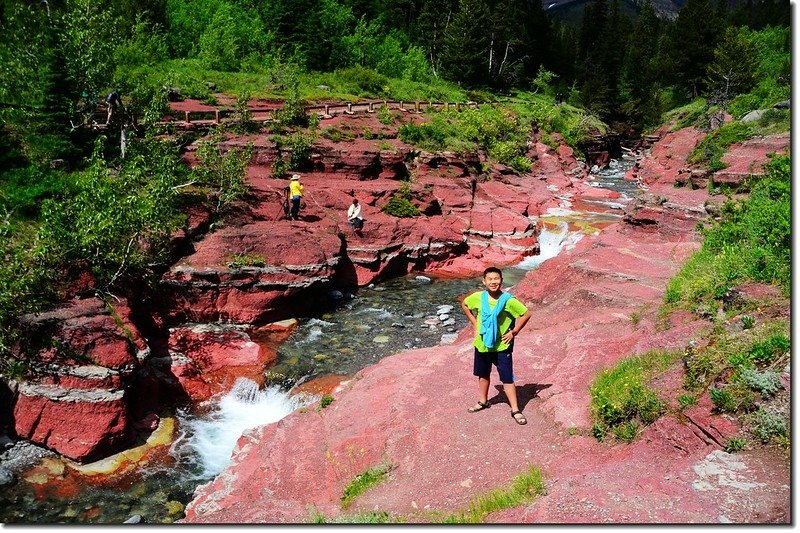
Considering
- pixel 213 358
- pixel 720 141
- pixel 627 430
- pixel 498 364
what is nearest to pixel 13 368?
pixel 213 358

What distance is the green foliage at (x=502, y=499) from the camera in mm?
5699

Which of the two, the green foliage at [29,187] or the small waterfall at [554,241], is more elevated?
the green foliage at [29,187]

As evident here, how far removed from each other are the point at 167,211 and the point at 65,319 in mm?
4298

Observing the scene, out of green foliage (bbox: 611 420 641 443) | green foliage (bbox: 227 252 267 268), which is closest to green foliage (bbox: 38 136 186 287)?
green foliage (bbox: 227 252 267 268)

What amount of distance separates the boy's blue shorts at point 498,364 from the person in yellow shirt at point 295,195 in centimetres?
1467

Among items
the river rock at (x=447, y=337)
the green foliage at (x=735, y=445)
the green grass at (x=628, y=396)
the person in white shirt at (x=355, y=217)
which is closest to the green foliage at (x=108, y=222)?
the person in white shirt at (x=355, y=217)

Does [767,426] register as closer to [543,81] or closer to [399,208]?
[399,208]

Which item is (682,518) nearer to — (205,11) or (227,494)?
(227,494)

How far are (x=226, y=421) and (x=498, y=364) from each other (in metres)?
7.87

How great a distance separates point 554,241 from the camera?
2667cm

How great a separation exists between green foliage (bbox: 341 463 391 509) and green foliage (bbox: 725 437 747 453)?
414 centimetres

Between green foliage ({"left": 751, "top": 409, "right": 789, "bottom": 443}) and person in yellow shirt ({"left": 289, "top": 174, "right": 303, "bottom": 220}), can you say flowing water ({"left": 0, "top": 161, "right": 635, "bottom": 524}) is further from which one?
green foliage ({"left": 751, "top": 409, "right": 789, "bottom": 443})

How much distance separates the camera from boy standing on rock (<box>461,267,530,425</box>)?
725cm

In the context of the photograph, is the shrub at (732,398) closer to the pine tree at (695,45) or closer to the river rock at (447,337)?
the river rock at (447,337)
